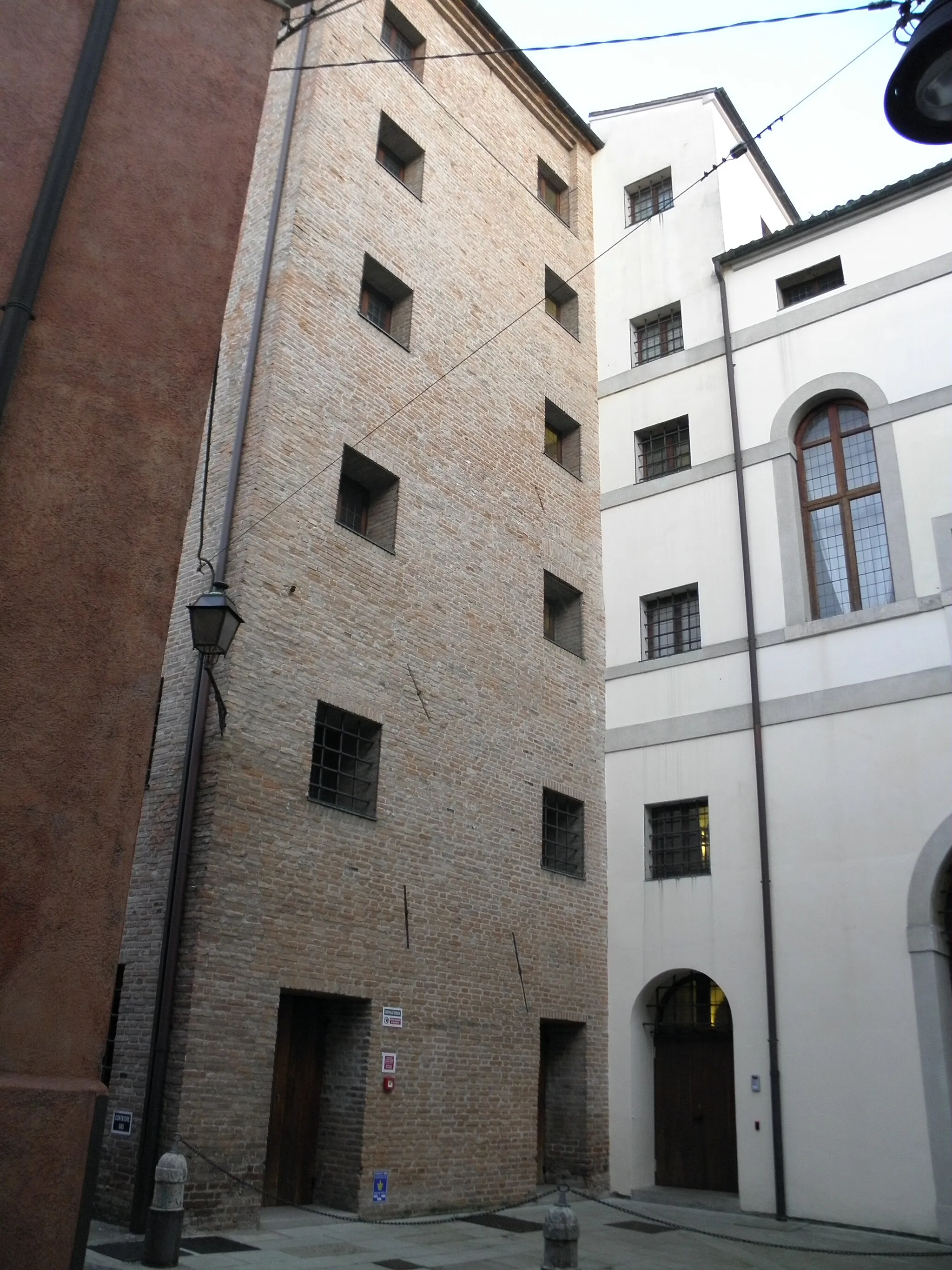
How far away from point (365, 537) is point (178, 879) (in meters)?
4.96

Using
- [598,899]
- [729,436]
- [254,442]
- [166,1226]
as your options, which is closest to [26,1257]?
[166,1226]

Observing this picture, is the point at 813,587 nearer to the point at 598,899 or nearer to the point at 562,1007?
the point at 598,899

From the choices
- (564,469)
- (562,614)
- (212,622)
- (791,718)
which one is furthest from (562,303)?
(212,622)

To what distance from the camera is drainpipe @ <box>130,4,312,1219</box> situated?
356 inches

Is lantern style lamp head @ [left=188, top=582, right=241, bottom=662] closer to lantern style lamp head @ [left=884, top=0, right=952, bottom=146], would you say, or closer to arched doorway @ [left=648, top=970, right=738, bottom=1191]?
lantern style lamp head @ [left=884, top=0, right=952, bottom=146]

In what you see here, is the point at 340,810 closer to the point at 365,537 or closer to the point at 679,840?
the point at 365,537

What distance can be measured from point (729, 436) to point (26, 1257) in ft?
48.4

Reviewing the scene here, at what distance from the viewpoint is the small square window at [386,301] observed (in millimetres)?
14664

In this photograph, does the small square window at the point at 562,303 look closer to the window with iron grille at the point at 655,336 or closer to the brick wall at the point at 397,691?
the brick wall at the point at 397,691

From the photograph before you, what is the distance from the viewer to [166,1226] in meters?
7.75

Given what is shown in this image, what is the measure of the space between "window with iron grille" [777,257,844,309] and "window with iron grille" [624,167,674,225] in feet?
12.3

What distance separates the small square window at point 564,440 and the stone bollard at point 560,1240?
12274mm

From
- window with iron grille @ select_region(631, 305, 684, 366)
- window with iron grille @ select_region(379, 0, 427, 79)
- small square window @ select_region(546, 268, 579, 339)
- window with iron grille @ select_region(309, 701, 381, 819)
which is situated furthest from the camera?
small square window @ select_region(546, 268, 579, 339)

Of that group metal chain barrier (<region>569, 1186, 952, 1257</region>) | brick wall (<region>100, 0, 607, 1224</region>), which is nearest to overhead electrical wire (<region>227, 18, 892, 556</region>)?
brick wall (<region>100, 0, 607, 1224</region>)
